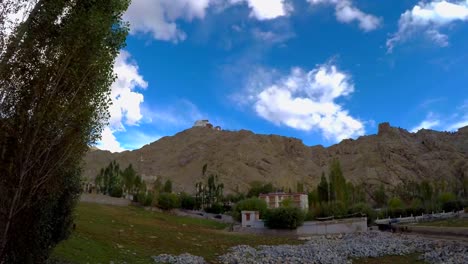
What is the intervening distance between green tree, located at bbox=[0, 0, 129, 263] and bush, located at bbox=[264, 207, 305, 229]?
4269cm

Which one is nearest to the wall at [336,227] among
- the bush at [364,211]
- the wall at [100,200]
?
the bush at [364,211]

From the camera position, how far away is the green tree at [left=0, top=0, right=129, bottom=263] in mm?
10766

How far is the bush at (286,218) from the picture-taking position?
52.5 meters

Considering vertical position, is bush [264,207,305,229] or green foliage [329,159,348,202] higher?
green foliage [329,159,348,202]

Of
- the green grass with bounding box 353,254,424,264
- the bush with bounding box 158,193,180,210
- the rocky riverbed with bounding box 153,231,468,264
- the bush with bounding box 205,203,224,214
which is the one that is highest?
the bush with bounding box 158,193,180,210

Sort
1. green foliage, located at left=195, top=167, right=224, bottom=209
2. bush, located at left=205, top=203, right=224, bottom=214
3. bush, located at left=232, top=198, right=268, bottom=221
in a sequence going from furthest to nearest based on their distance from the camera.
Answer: green foliage, located at left=195, top=167, right=224, bottom=209 → bush, located at left=205, top=203, right=224, bottom=214 → bush, located at left=232, top=198, right=268, bottom=221

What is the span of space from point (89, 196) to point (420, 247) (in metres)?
58.3

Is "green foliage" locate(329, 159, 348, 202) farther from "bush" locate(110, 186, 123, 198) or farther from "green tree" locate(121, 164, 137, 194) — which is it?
"green tree" locate(121, 164, 137, 194)

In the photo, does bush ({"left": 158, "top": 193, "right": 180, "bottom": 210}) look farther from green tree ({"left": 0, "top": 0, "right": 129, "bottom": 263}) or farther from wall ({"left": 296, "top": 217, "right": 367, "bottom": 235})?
green tree ({"left": 0, "top": 0, "right": 129, "bottom": 263})

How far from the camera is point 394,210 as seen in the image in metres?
88.1

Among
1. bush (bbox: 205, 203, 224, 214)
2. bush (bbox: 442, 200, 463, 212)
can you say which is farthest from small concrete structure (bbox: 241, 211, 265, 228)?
bush (bbox: 442, 200, 463, 212)

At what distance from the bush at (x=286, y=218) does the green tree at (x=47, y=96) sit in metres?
42.7

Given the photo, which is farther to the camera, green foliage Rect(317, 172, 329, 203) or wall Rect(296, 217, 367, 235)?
green foliage Rect(317, 172, 329, 203)

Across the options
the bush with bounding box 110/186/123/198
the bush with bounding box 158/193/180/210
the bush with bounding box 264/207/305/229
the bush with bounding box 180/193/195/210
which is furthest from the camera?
the bush with bounding box 180/193/195/210
